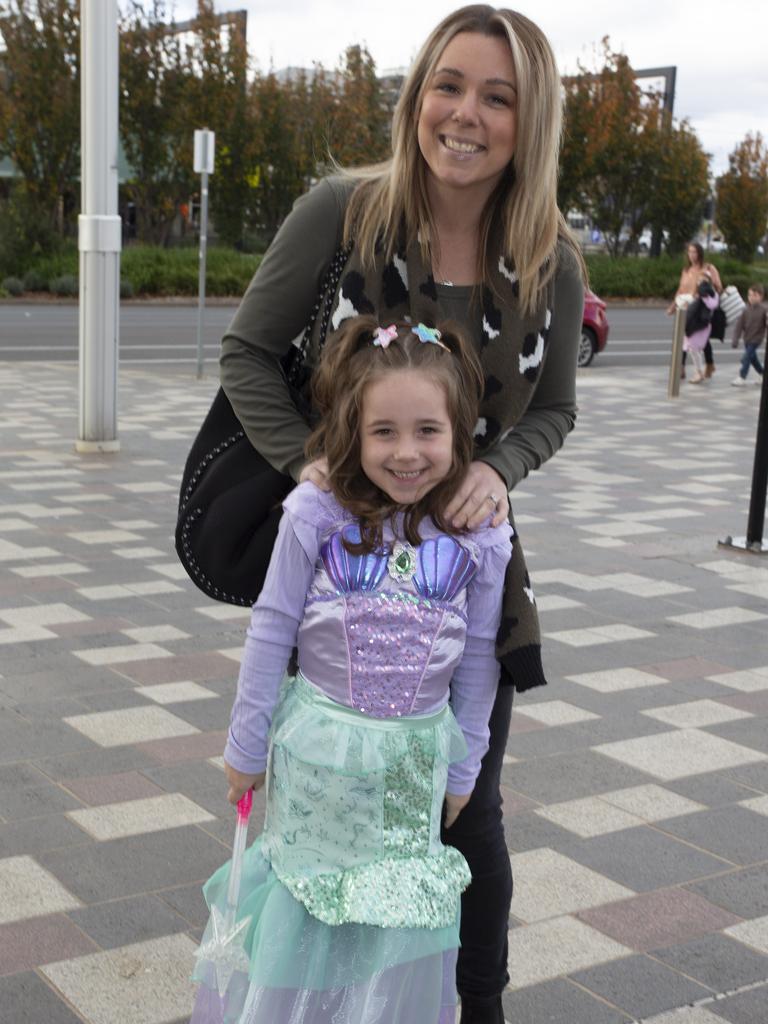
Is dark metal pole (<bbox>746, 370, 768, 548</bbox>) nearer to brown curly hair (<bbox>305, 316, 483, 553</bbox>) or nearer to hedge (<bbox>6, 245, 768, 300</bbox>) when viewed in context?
brown curly hair (<bbox>305, 316, 483, 553</bbox>)

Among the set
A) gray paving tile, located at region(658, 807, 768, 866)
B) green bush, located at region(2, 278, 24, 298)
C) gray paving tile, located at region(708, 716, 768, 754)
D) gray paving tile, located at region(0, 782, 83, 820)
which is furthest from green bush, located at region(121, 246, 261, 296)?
gray paving tile, located at region(658, 807, 768, 866)

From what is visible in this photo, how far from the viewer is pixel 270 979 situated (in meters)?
2.41

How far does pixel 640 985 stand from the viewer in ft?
10.4

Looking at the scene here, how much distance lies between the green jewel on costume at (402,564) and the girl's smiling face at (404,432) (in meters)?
0.08

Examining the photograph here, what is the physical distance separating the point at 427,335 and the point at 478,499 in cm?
29

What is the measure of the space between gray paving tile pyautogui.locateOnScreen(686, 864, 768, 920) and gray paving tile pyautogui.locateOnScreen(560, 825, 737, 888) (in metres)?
0.05

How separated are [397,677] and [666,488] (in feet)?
26.7

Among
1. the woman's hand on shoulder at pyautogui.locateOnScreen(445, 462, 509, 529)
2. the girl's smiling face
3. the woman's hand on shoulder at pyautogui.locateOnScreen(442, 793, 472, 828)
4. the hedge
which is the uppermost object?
the girl's smiling face

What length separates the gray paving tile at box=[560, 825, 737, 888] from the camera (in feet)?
12.3

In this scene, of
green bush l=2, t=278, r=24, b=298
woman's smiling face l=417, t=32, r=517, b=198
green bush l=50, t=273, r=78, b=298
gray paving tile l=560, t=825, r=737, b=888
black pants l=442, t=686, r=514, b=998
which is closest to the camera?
woman's smiling face l=417, t=32, r=517, b=198

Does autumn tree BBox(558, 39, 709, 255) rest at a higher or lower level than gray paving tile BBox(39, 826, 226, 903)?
higher

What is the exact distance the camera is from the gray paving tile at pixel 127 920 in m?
3.29

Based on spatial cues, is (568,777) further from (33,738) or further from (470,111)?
(470,111)

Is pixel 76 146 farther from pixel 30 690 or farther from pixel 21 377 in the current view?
pixel 30 690
